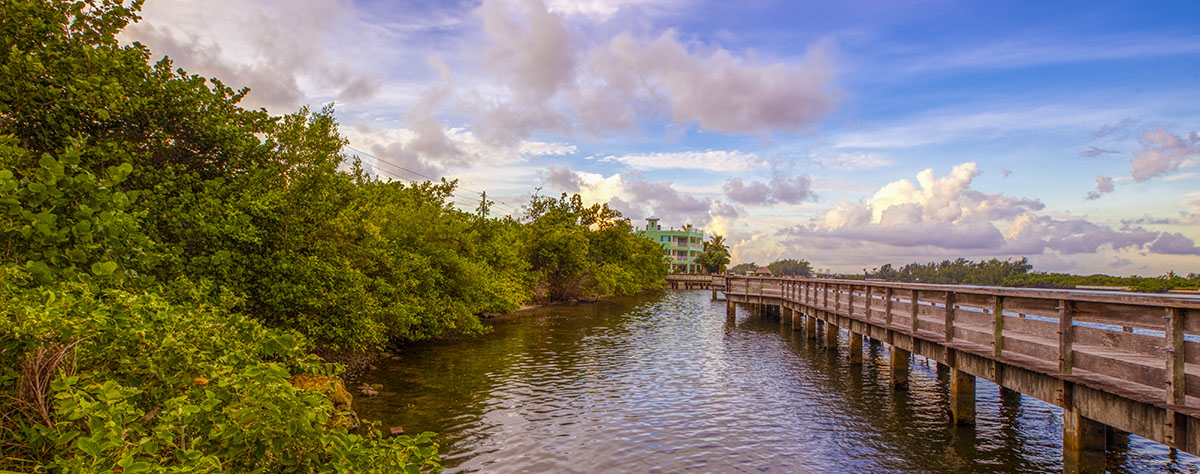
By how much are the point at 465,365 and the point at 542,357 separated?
129 inches

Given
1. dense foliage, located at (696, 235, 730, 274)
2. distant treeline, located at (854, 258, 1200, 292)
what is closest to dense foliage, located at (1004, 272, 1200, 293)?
distant treeline, located at (854, 258, 1200, 292)

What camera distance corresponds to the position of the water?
11211 millimetres

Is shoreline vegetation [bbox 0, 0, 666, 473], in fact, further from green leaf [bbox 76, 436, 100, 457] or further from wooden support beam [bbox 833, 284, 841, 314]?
wooden support beam [bbox 833, 284, 841, 314]

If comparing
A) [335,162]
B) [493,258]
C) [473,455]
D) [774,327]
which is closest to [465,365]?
[335,162]

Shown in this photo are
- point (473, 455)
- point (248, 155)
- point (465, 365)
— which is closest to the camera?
point (473, 455)

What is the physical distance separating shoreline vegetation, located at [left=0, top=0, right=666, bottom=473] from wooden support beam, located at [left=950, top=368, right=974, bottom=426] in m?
10.8

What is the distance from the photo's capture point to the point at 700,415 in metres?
14.5

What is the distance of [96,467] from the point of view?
363 centimetres

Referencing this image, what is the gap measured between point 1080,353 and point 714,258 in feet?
381

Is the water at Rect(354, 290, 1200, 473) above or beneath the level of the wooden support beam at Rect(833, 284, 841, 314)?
beneath

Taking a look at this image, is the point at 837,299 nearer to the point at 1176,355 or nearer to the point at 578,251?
the point at 1176,355

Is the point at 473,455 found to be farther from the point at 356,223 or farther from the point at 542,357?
the point at 542,357

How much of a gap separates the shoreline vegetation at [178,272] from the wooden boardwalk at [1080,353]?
8.35m

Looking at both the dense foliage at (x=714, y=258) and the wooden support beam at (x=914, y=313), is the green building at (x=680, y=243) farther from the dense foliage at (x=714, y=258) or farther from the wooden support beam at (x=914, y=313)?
the wooden support beam at (x=914, y=313)
